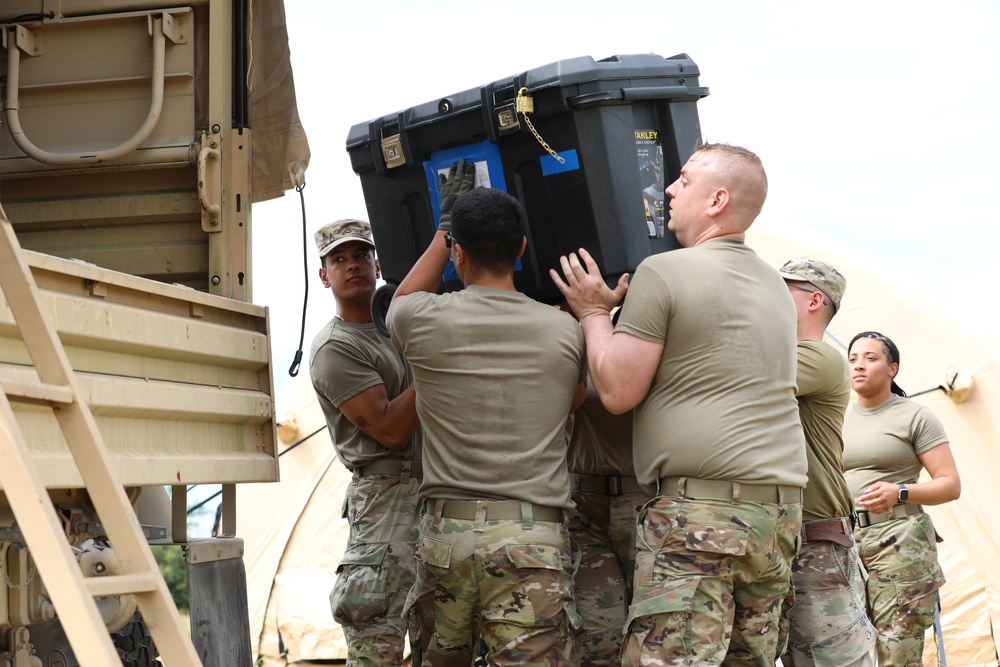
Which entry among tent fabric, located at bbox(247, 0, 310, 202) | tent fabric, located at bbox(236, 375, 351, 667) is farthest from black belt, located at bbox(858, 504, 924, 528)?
tent fabric, located at bbox(236, 375, 351, 667)

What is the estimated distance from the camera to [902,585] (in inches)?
219

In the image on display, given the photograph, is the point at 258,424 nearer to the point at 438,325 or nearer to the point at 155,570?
the point at 438,325

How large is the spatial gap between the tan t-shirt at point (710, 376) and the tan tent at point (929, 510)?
192 inches

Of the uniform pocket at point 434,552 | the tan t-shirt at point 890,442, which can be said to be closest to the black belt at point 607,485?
the uniform pocket at point 434,552

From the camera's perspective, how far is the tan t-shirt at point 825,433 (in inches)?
147

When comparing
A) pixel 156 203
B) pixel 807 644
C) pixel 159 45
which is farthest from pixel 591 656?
pixel 159 45

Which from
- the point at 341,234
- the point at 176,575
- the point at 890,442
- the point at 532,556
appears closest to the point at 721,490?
the point at 532,556

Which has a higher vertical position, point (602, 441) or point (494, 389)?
point (494, 389)

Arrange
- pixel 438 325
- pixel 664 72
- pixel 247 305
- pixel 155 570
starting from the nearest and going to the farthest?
pixel 155 570 < pixel 438 325 < pixel 664 72 < pixel 247 305

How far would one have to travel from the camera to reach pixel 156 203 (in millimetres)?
3879

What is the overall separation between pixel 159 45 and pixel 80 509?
5.45ft

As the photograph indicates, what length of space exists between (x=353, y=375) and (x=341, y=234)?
Answer: 0.65m

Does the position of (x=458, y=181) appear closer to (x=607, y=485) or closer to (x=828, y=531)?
(x=607, y=485)

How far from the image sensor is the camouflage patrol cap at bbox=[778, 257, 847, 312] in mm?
3984
